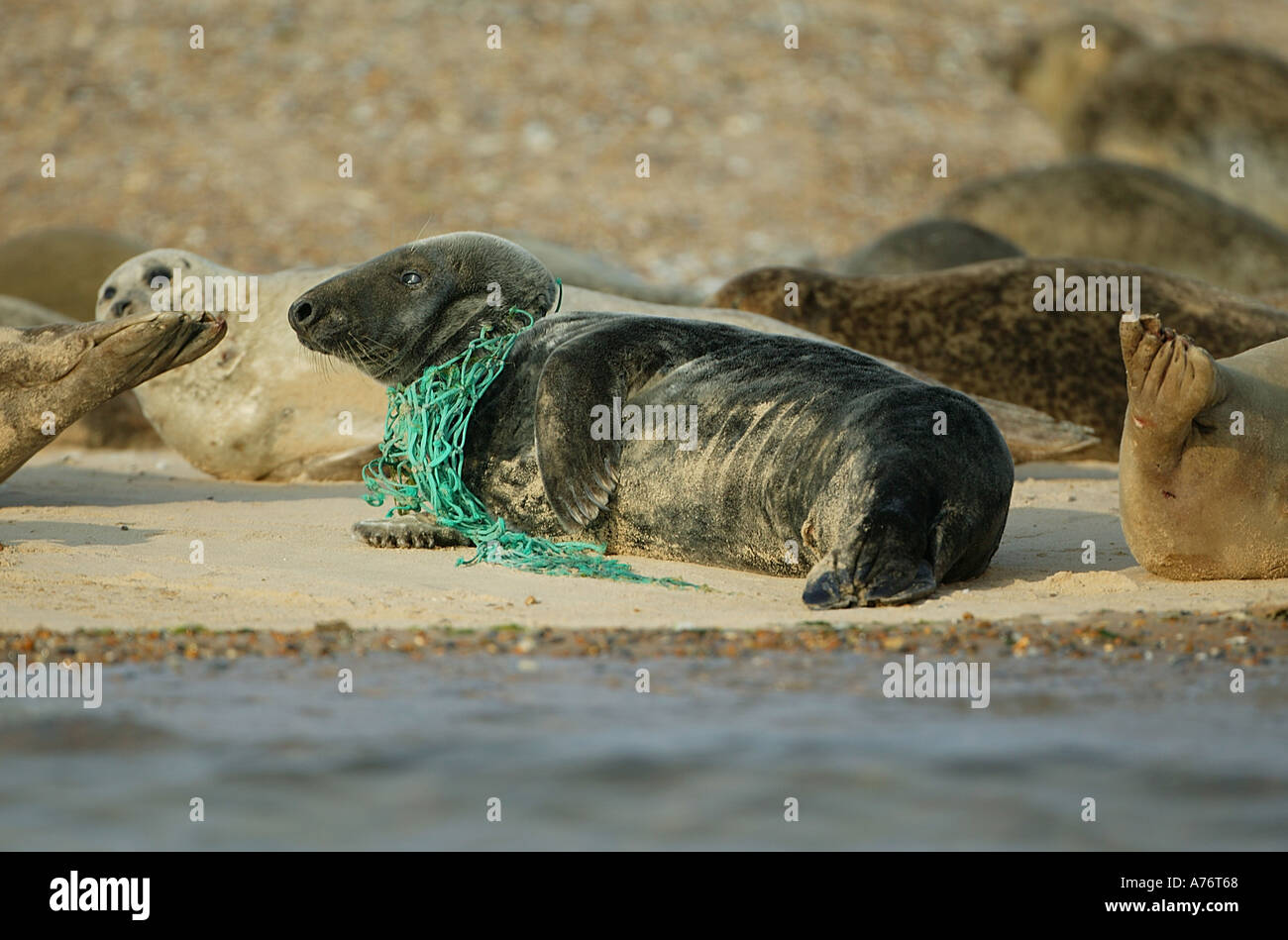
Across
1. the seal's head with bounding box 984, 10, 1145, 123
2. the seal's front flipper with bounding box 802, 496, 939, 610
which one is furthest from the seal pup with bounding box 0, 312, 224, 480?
the seal's head with bounding box 984, 10, 1145, 123

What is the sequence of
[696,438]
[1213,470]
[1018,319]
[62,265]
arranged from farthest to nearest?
[62,265], [1018,319], [696,438], [1213,470]

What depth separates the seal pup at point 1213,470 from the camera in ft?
14.7

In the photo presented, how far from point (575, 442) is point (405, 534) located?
0.71m

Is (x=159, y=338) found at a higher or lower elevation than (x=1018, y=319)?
lower

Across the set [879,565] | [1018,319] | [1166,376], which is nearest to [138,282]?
[1018,319]

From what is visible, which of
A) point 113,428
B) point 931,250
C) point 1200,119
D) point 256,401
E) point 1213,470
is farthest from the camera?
point 1200,119

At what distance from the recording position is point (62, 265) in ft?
35.4

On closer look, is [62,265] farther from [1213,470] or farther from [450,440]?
[1213,470]

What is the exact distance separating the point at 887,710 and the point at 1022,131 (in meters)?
16.4

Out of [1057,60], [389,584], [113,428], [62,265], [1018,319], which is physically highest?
[1057,60]

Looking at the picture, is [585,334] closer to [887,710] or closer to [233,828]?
[887,710]

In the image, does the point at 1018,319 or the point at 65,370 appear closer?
the point at 65,370

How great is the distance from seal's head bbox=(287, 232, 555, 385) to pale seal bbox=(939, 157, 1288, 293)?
7.17 metres

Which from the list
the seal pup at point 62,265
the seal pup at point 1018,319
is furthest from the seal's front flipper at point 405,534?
the seal pup at point 62,265
